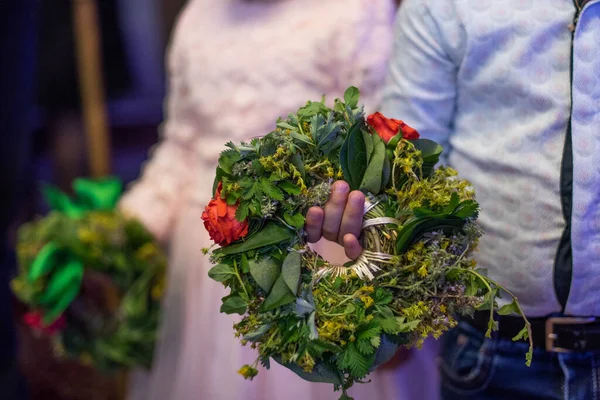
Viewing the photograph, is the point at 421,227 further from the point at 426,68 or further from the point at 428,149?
the point at 426,68

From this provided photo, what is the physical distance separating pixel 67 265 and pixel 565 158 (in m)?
1.05

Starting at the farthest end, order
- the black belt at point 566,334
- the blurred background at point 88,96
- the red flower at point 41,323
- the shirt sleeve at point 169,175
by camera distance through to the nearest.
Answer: the blurred background at point 88,96, the red flower at point 41,323, the shirt sleeve at point 169,175, the black belt at point 566,334

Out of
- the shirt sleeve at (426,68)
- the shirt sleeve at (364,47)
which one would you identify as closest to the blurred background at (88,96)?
the shirt sleeve at (364,47)

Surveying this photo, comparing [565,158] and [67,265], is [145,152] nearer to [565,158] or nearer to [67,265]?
[67,265]

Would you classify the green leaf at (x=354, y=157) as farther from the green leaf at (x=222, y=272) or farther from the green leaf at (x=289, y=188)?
the green leaf at (x=222, y=272)

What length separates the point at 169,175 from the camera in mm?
1310

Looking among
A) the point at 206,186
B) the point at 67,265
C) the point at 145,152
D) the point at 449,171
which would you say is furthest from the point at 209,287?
the point at 145,152

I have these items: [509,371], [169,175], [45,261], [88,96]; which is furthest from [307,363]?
[88,96]

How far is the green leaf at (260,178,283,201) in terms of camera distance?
2.16ft

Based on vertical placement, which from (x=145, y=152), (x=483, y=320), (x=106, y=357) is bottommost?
(x=106, y=357)

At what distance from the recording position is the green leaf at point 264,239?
666mm

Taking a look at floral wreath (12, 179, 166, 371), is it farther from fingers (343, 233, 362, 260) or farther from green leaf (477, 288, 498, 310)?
green leaf (477, 288, 498, 310)

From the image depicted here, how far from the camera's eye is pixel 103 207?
1433mm

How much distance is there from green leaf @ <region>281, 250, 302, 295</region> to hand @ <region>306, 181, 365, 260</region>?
1.6 inches
